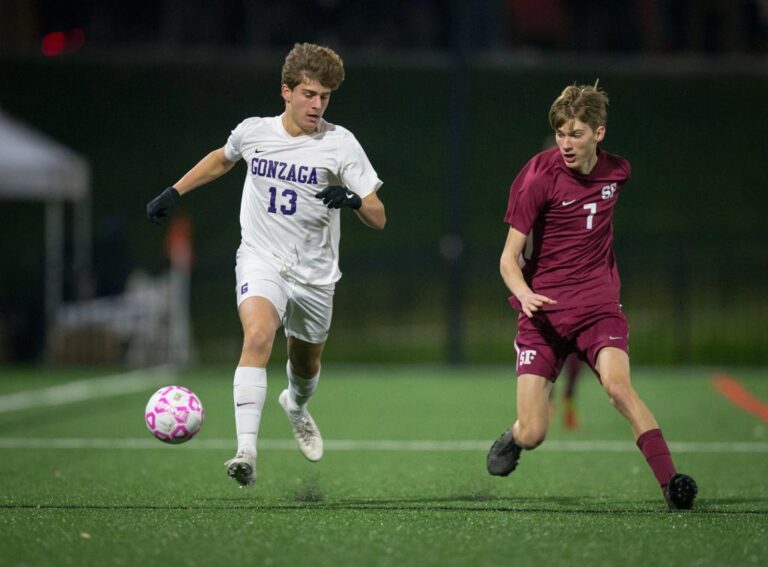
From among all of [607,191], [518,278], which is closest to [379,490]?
[518,278]

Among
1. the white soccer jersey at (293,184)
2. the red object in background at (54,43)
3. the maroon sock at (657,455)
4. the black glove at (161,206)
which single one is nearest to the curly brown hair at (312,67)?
the white soccer jersey at (293,184)

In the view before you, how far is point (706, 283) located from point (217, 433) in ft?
49.2

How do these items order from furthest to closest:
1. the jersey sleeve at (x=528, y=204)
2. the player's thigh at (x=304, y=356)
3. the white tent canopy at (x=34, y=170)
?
the white tent canopy at (x=34, y=170)
the player's thigh at (x=304, y=356)
the jersey sleeve at (x=528, y=204)

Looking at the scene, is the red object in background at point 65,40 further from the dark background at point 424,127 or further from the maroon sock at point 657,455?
the maroon sock at point 657,455

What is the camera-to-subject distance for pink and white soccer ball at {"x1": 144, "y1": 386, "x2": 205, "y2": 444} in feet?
21.8

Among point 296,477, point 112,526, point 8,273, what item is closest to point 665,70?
point 8,273

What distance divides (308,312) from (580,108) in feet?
6.11

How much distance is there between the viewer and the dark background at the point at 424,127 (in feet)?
72.8

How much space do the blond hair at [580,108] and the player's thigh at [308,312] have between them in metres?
1.59

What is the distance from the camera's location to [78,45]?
1000 inches

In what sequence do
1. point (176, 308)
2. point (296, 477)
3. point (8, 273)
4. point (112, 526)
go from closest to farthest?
point (112, 526)
point (296, 477)
point (176, 308)
point (8, 273)

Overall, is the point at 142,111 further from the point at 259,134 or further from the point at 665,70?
the point at 259,134

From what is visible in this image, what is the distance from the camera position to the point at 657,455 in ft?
20.6

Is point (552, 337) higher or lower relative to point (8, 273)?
higher
